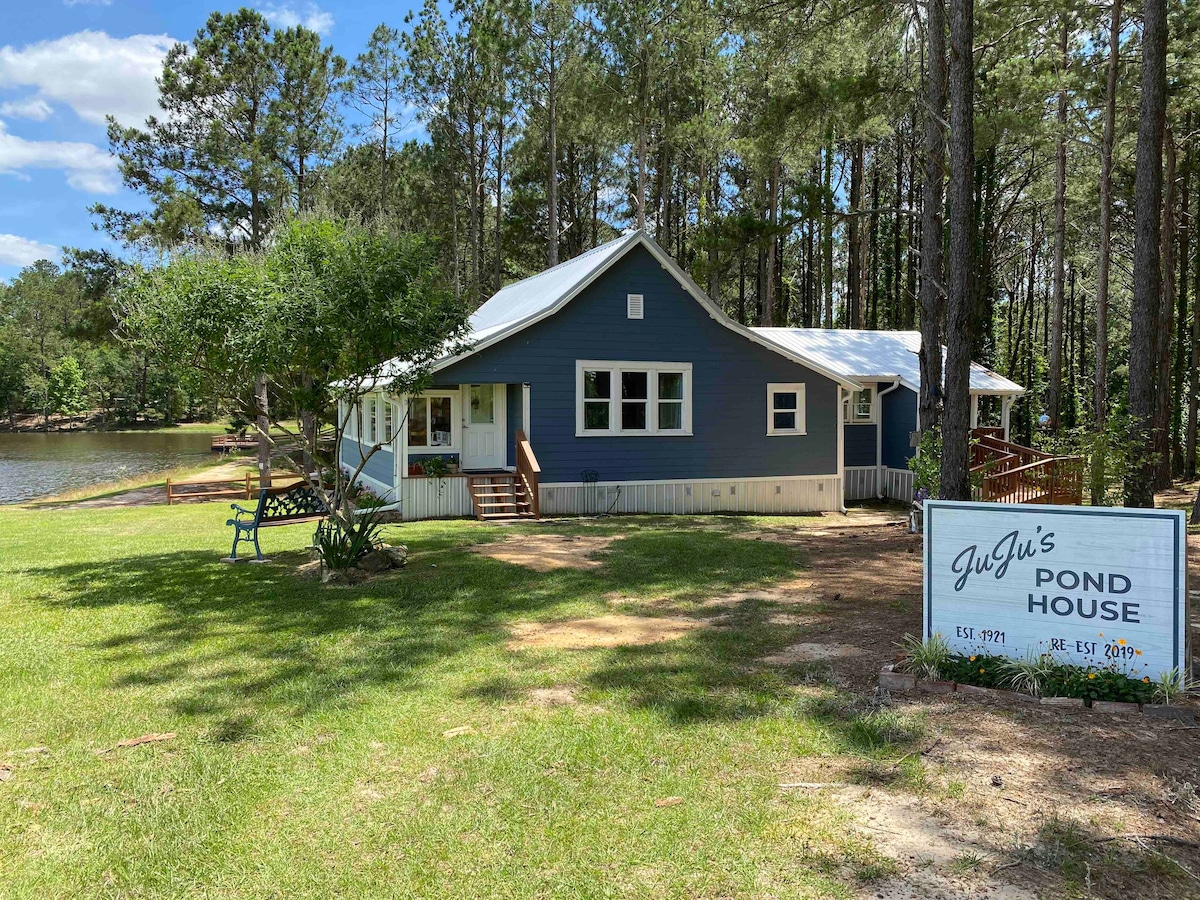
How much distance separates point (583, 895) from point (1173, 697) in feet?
11.9

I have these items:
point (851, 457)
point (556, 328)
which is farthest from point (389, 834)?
point (851, 457)

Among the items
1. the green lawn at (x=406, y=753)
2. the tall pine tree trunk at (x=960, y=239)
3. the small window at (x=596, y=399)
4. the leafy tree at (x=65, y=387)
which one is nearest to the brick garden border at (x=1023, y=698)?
the green lawn at (x=406, y=753)

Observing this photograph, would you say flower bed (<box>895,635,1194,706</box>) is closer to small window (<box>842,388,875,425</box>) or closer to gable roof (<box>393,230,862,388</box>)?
gable roof (<box>393,230,862,388</box>)

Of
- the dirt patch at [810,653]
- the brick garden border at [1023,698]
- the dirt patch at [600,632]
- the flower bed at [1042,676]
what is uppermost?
the flower bed at [1042,676]

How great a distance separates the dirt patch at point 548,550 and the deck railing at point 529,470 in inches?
103

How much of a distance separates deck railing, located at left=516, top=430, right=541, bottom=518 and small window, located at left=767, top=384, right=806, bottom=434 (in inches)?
217

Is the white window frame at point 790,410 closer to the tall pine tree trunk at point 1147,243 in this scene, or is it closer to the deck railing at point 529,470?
the deck railing at point 529,470

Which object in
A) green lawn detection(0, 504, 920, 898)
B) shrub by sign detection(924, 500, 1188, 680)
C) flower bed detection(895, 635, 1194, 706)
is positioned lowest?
green lawn detection(0, 504, 920, 898)

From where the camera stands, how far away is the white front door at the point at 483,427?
1725 cm

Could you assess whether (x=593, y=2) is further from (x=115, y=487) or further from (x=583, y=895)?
(x=583, y=895)

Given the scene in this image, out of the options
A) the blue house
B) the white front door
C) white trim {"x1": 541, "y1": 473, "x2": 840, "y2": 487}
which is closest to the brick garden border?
the blue house

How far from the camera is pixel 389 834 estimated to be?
3697 mm

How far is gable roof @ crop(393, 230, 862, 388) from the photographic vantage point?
1589 cm

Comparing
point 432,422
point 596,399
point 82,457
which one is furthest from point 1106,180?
point 82,457
